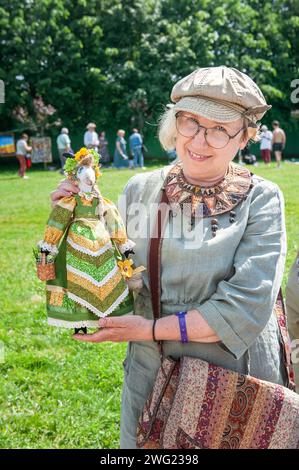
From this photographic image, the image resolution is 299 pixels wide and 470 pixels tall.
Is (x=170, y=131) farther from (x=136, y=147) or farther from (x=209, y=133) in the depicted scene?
(x=136, y=147)

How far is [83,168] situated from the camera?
2.06 meters

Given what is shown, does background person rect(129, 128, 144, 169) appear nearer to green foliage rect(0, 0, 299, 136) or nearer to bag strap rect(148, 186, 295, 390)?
green foliage rect(0, 0, 299, 136)

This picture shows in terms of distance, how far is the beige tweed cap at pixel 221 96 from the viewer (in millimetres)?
1840

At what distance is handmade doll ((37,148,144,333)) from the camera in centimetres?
200

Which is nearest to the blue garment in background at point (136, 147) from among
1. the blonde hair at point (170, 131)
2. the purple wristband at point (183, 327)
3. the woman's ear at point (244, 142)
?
the blonde hair at point (170, 131)

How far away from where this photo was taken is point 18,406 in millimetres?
3729

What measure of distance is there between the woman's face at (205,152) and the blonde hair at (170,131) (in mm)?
36

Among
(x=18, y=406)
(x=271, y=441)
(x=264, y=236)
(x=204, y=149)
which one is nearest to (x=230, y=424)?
(x=271, y=441)

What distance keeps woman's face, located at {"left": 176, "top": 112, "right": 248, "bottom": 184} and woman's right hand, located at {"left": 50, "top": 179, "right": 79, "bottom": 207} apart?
417 millimetres

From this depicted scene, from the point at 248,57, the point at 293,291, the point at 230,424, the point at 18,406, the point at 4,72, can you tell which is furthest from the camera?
the point at 248,57

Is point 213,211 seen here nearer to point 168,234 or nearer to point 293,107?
point 168,234

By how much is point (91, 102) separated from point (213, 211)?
29930 millimetres

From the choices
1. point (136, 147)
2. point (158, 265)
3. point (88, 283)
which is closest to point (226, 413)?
point (158, 265)

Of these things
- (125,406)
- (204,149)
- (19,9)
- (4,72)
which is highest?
(19,9)
